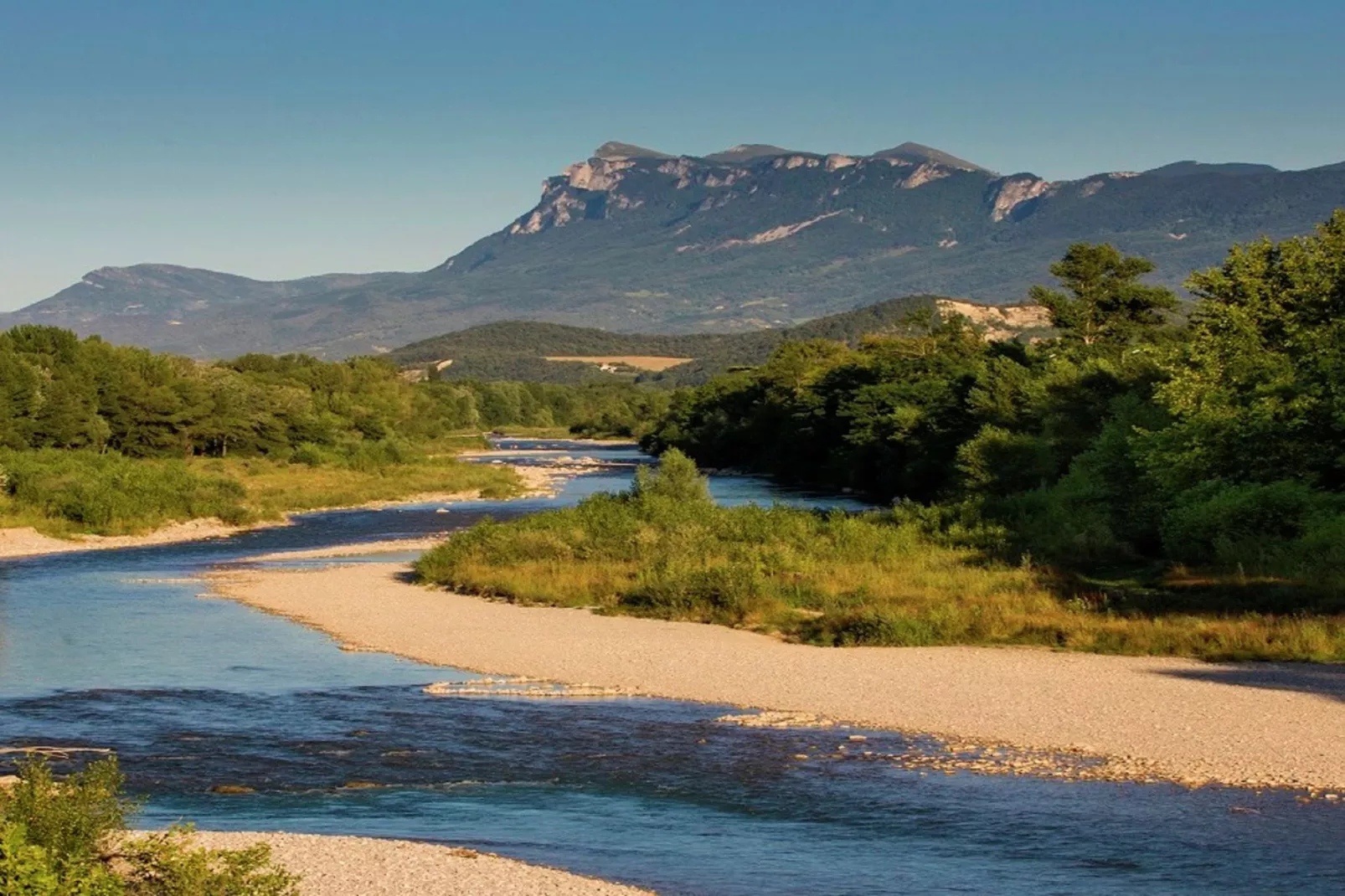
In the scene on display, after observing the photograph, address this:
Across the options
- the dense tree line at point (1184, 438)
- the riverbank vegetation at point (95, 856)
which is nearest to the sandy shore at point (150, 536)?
the dense tree line at point (1184, 438)

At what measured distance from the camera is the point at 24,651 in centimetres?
3666

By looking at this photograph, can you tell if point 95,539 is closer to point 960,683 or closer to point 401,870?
point 960,683

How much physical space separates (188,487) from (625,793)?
60996 millimetres

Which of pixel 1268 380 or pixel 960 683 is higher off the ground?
pixel 1268 380

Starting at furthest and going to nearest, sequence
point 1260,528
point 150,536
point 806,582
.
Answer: point 150,536
point 806,582
point 1260,528

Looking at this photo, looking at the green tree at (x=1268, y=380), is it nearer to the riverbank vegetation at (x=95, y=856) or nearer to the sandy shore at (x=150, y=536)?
the riverbank vegetation at (x=95, y=856)

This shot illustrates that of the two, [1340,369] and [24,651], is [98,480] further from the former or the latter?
[1340,369]

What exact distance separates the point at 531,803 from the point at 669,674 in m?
11.1

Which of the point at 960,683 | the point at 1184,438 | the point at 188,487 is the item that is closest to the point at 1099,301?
the point at 1184,438

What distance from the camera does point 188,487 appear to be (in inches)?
3093

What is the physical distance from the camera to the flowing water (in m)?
18.7

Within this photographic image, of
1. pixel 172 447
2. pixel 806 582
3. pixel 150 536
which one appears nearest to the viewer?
pixel 806 582

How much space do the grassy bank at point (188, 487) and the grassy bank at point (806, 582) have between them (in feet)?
79.4

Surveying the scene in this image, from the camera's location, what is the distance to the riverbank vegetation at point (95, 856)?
13719 millimetres
